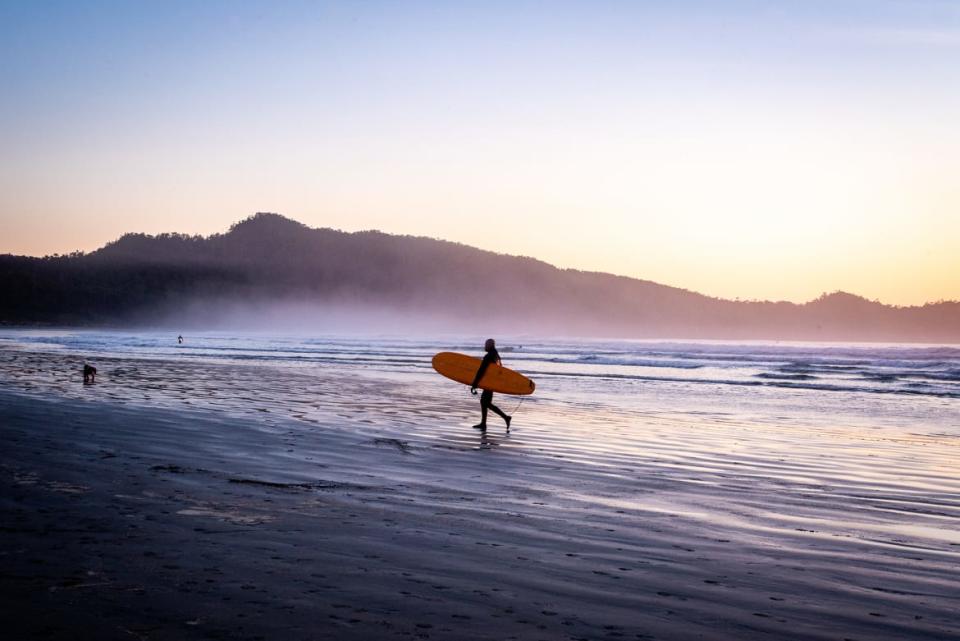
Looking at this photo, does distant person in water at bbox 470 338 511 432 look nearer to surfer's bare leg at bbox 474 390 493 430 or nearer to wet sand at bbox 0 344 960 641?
surfer's bare leg at bbox 474 390 493 430

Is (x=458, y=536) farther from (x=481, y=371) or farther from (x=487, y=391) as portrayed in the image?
(x=481, y=371)

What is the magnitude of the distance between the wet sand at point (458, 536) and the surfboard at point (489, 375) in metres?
3.95

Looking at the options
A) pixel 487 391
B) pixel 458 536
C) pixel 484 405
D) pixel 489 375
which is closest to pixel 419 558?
pixel 458 536

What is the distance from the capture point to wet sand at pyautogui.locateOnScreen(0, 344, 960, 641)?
4.34 meters

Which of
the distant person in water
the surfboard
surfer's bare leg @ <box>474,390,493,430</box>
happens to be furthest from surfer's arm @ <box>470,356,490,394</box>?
surfer's bare leg @ <box>474,390,493,430</box>

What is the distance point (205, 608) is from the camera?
168 inches

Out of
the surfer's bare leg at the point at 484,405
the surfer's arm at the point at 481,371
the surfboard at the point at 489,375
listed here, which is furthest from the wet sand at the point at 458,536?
the surfboard at the point at 489,375

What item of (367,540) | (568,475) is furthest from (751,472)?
(367,540)

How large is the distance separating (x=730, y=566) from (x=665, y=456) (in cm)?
599

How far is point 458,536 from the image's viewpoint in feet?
20.8

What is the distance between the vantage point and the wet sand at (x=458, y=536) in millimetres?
4344

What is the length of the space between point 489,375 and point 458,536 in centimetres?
1055

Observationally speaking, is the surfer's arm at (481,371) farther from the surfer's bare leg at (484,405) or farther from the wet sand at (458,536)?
the wet sand at (458,536)

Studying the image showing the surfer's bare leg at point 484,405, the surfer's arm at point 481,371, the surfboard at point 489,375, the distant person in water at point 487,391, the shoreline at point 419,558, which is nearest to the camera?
the shoreline at point 419,558
